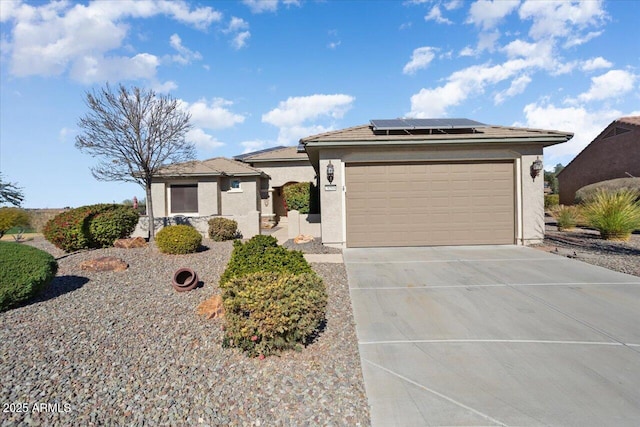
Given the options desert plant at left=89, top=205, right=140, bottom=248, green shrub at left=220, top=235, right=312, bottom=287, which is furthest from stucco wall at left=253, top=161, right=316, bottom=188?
green shrub at left=220, top=235, right=312, bottom=287

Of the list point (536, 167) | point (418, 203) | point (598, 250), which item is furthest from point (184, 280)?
point (598, 250)

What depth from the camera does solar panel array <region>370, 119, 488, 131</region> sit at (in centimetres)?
1096

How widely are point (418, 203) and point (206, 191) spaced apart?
42.6 feet

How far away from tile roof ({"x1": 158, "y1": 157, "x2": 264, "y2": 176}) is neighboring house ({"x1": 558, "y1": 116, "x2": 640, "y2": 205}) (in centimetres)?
2274

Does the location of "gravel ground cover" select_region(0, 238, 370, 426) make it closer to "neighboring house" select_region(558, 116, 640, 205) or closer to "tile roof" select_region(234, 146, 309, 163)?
"tile roof" select_region(234, 146, 309, 163)

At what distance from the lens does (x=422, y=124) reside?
11586 mm

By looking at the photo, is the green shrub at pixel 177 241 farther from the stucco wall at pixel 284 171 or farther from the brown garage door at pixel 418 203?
the stucco wall at pixel 284 171

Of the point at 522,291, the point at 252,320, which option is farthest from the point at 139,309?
the point at 522,291

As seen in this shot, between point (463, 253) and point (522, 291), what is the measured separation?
3.49 m

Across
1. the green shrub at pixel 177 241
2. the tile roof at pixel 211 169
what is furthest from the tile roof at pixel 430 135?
the tile roof at pixel 211 169

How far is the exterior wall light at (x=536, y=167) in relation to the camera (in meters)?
10.4

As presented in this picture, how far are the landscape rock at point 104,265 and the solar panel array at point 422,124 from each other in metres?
8.10

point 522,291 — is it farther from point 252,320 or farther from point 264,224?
point 264,224

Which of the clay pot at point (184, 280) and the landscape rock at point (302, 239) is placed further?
the landscape rock at point (302, 239)
